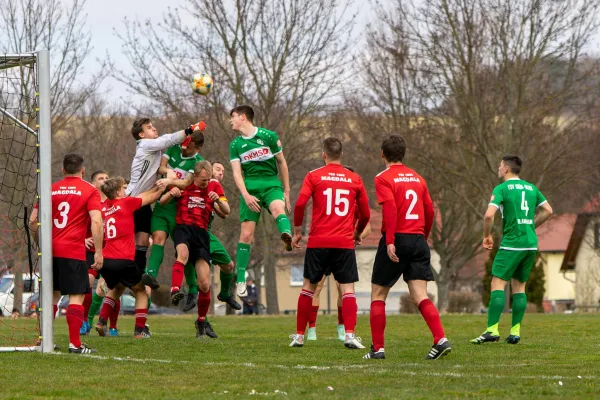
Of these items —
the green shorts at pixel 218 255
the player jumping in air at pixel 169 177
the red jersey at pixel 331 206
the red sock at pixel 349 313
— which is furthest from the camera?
the green shorts at pixel 218 255

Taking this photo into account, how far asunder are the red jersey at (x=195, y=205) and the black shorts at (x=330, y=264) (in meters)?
2.22

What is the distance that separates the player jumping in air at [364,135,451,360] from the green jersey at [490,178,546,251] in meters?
2.48

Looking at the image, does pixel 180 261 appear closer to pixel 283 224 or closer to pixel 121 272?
pixel 121 272

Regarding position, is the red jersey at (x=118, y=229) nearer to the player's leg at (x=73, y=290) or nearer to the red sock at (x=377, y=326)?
the player's leg at (x=73, y=290)

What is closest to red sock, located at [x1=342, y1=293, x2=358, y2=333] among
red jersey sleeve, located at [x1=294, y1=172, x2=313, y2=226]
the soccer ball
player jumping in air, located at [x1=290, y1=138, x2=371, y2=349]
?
player jumping in air, located at [x1=290, y1=138, x2=371, y2=349]

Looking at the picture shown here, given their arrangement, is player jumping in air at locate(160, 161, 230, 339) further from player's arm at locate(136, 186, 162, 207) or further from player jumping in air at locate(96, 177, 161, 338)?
player jumping in air at locate(96, 177, 161, 338)

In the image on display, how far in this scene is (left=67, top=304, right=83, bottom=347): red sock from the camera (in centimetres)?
1054

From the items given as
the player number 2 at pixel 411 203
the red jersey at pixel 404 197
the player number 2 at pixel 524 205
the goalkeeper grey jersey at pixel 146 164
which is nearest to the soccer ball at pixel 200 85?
the goalkeeper grey jersey at pixel 146 164

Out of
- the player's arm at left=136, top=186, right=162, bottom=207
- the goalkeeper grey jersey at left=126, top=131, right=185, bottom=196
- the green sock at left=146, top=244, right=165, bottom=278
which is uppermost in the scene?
the goalkeeper grey jersey at left=126, top=131, right=185, bottom=196

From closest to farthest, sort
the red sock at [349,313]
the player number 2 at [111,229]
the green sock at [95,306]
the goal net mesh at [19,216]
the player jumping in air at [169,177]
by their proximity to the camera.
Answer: the red sock at [349,313]
the goal net mesh at [19,216]
the player number 2 at [111,229]
the player jumping in air at [169,177]
the green sock at [95,306]

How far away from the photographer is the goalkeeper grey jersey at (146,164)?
12797 millimetres

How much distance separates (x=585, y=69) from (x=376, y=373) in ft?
84.4

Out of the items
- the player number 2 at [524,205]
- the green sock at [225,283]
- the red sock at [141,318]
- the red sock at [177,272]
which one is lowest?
the red sock at [141,318]

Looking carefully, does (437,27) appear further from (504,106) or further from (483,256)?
(483,256)
